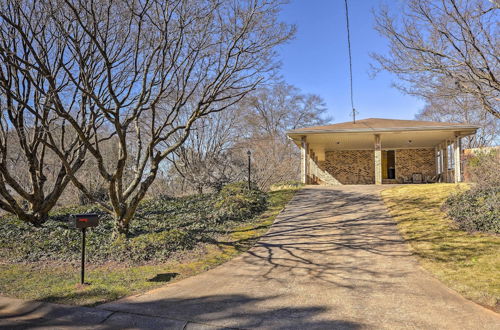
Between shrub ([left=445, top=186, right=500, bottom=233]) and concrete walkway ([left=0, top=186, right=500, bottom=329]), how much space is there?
1653 mm

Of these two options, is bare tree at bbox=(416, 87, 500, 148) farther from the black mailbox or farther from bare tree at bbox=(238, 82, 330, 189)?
the black mailbox

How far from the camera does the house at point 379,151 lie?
49.2ft

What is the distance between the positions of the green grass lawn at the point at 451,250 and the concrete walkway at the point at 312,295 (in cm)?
25

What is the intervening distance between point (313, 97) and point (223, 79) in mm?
21334

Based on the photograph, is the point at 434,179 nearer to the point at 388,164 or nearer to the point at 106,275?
the point at 388,164

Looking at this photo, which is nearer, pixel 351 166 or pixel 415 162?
pixel 415 162

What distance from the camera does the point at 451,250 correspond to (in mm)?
6336

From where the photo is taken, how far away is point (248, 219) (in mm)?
9688

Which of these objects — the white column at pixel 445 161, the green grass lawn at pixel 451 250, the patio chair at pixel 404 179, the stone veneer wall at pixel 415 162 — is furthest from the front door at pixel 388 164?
the green grass lawn at pixel 451 250

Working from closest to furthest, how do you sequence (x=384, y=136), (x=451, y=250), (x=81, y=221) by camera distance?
(x=81, y=221) → (x=451, y=250) → (x=384, y=136)

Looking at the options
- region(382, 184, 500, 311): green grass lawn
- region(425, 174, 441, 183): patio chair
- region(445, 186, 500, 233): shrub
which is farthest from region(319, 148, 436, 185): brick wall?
region(445, 186, 500, 233): shrub

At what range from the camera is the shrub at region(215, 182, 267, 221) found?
973 cm

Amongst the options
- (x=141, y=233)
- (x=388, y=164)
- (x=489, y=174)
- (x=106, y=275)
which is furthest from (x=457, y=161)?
(x=106, y=275)

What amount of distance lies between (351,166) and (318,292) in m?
16.7
